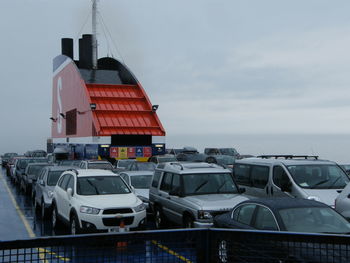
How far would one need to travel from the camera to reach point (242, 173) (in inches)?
565

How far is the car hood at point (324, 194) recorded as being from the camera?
11073 millimetres

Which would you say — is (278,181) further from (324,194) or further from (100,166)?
(100,166)

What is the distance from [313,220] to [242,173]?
7068 mm

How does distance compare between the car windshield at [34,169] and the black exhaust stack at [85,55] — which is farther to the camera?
the black exhaust stack at [85,55]

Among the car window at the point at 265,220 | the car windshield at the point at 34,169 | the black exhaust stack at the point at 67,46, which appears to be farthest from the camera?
the black exhaust stack at the point at 67,46

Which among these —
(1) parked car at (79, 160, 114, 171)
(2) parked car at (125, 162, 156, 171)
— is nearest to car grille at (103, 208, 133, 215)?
(1) parked car at (79, 160, 114, 171)

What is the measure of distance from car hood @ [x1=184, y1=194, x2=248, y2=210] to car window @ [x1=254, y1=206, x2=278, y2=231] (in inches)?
101

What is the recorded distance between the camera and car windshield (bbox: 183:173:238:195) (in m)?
11.5

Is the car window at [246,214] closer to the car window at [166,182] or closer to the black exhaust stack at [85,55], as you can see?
the car window at [166,182]

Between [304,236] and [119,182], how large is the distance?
8600 mm

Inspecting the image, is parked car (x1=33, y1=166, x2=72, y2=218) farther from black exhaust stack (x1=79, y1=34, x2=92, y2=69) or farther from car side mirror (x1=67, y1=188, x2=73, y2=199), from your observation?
black exhaust stack (x1=79, y1=34, x2=92, y2=69)

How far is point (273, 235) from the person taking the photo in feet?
13.4

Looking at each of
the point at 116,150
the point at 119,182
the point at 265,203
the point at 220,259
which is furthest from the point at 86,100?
the point at 220,259

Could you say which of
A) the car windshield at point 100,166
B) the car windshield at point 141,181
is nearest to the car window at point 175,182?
the car windshield at point 141,181
